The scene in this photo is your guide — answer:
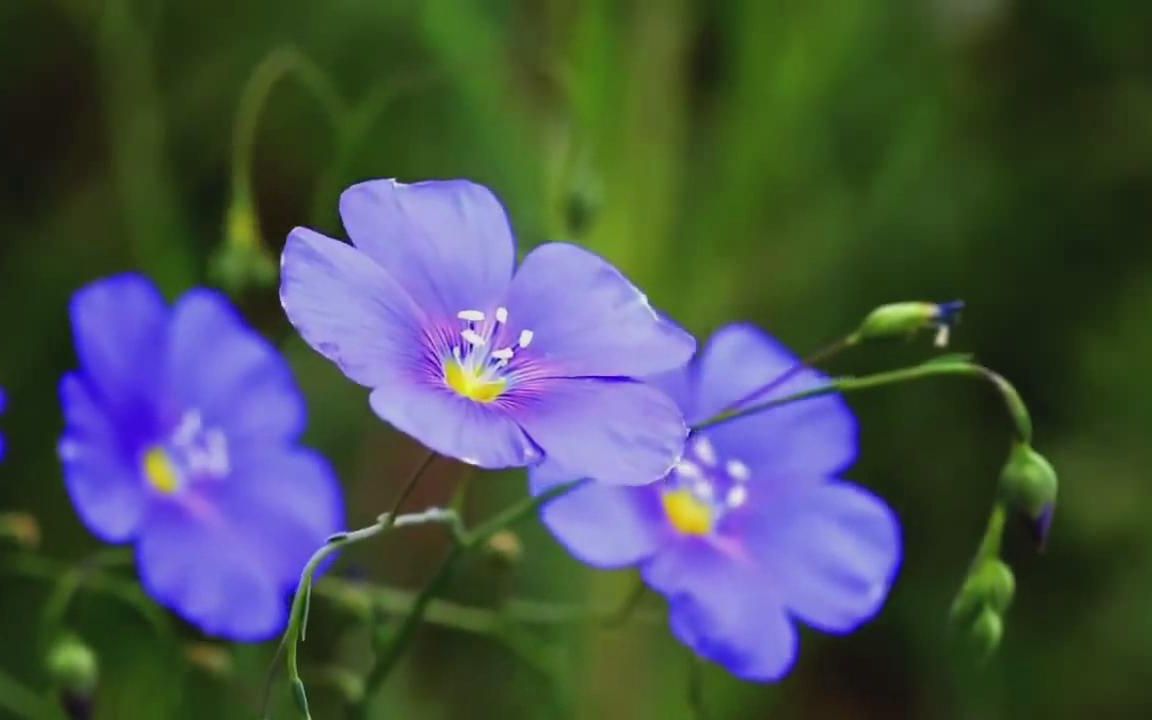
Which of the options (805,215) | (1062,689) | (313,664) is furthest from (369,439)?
(1062,689)

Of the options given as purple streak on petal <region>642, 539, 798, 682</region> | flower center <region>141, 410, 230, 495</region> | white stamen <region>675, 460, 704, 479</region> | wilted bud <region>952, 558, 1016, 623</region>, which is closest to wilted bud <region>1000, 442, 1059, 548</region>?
wilted bud <region>952, 558, 1016, 623</region>

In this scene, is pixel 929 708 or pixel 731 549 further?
pixel 929 708

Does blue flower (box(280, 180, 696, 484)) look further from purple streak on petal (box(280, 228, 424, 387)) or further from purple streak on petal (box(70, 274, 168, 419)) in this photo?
purple streak on petal (box(70, 274, 168, 419))

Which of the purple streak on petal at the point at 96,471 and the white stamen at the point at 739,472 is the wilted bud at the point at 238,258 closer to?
the purple streak on petal at the point at 96,471

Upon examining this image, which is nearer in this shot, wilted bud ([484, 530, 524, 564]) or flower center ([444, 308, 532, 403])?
flower center ([444, 308, 532, 403])

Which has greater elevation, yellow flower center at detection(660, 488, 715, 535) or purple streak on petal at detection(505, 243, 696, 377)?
purple streak on petal at detection(505, 243, 696, 377)

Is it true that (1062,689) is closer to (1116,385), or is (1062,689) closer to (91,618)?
(1116,385)
